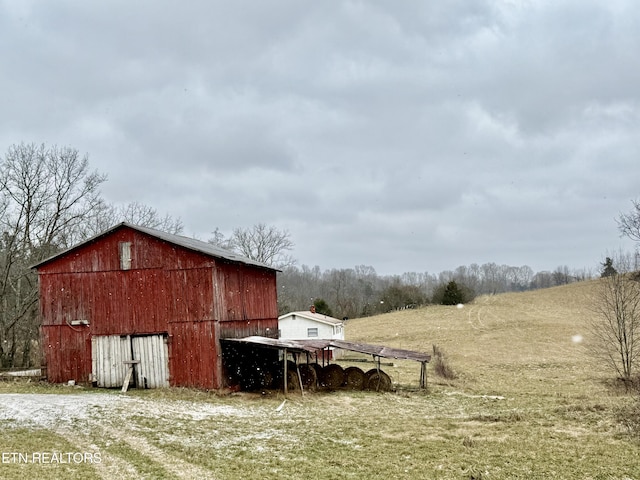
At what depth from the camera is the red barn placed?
80.4ft

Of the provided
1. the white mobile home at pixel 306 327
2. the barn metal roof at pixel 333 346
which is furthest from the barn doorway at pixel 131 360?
the white mobile home at pixel 306 327

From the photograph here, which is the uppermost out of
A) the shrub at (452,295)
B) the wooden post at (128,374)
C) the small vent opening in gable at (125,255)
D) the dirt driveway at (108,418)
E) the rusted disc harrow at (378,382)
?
the small vent opening in gable at (125,255)

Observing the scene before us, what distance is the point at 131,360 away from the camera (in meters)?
24.7

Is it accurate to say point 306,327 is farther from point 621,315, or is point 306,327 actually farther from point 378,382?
point 621,315

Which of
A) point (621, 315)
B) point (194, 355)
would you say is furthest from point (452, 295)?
point (194, 355)

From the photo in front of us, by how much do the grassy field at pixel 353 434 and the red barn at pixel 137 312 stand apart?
143 cm

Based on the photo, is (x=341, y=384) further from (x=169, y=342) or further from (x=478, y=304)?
(x=478, y=304)

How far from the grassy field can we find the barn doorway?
3.91 ft

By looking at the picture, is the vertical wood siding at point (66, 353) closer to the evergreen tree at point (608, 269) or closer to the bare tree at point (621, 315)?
the bare tree at point (621, 315)

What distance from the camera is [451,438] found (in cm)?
1584

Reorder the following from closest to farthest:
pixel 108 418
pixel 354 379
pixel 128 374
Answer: pixel 108 418
pixel 128 374
pixel 354 379

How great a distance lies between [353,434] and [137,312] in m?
12.6

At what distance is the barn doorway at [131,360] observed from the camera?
24484mm

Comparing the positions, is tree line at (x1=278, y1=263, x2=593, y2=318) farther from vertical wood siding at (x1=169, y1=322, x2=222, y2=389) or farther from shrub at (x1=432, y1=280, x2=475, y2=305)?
vertical wood siding at (x1=169, y1=322, x2=222, y2=389)
